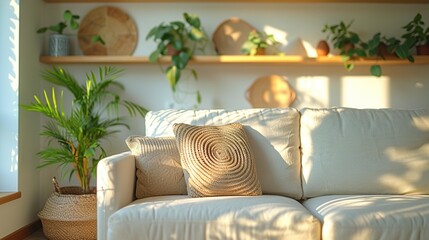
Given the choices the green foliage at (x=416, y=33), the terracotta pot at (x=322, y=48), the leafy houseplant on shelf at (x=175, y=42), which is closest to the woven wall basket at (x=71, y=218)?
the leafy houseplant on shelf at (x=175, y=42)

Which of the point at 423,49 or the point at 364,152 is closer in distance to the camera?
the point at 364,152

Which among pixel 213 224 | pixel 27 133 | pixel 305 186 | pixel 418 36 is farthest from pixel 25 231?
pixel 418 36

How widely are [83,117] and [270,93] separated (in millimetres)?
1340

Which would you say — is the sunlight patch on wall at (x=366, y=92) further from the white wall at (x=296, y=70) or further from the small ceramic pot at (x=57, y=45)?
the small ceramic pot at (x=57, y=45)

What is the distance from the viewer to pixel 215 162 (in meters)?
2.52

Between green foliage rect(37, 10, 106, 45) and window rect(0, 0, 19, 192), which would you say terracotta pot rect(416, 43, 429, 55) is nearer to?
green foliage rect(37, 10, 106, 45)

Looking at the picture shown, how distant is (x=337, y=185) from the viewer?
2.68 meters

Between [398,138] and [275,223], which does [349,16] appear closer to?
[398,138]

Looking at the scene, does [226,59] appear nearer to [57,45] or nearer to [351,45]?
[351,45]

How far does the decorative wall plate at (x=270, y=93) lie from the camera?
12.4 ft

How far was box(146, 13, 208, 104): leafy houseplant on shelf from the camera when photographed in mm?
3521

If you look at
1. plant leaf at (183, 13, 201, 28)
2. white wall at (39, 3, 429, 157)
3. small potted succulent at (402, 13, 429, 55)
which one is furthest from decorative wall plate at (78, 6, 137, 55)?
small potted succulent at (402, 13, 429, 55)

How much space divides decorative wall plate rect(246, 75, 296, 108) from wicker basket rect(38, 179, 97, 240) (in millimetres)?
1364

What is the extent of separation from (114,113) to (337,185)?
179 cm
